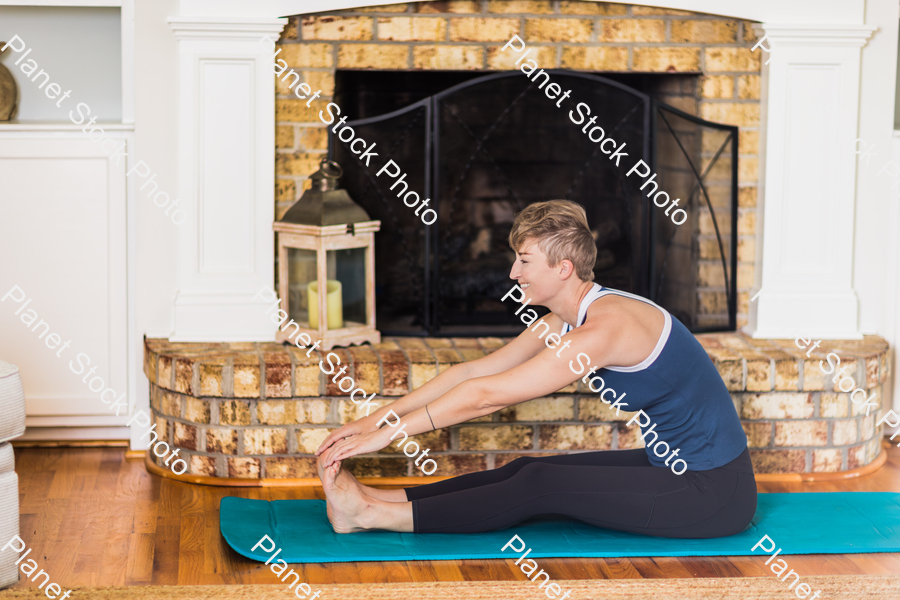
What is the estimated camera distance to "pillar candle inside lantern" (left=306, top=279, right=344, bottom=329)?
2932mm

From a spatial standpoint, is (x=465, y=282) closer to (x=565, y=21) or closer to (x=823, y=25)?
(x=565, y=21)

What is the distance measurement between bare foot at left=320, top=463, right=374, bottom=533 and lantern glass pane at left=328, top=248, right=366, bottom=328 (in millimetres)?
804

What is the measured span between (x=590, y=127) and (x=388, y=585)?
1.79m

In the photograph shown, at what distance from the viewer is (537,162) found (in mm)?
3299

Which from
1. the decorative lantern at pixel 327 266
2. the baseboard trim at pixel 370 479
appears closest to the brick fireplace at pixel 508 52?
the decorative lantern at pixel 327 266

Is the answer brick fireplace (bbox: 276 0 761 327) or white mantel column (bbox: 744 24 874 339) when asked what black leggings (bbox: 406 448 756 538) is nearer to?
white mantel column (bbox: 744 24 874 339)

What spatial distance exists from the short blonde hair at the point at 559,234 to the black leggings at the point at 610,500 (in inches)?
19.0

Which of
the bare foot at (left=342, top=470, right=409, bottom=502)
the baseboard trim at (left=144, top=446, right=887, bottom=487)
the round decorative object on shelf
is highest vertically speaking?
the round decorative object on shelf

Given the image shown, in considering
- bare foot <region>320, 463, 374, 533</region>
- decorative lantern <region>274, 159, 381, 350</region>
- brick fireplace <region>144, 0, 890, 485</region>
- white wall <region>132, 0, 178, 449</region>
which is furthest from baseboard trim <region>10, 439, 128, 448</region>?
bare foot <region>320, 463, 374, 533</region>

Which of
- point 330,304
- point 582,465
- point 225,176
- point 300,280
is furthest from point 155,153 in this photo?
point 582,465

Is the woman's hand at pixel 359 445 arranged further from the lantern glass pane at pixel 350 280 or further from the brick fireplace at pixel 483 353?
the lantern glass pane at pixel 350 280

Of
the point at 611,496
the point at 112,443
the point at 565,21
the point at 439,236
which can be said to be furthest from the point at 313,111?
the point at 611,496

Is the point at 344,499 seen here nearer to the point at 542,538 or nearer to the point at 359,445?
the point at 359,445

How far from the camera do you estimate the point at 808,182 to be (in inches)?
122
